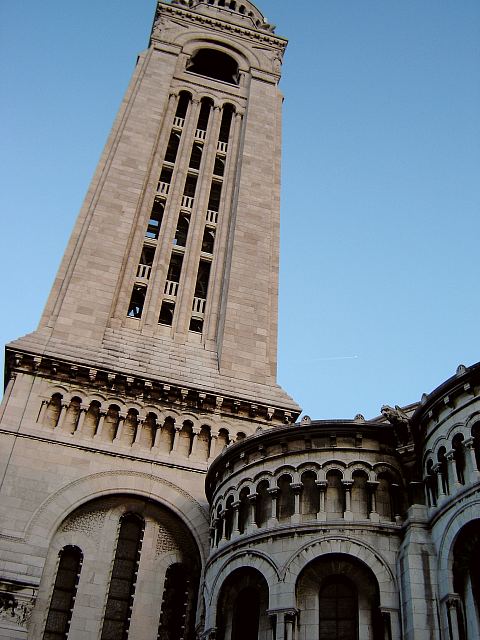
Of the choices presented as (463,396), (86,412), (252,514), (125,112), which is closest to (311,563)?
(252,514)

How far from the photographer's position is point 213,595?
23250 mm

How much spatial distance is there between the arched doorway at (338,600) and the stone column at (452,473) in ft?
11.5

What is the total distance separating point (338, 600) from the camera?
2111 centimetres

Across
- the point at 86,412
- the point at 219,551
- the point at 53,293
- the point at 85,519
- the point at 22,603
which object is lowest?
the point at 22,603

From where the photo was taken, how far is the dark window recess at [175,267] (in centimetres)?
3778

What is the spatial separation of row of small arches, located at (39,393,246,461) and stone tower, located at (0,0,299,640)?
66mm

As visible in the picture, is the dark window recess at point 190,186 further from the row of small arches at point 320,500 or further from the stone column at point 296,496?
the stone column at point 296,496

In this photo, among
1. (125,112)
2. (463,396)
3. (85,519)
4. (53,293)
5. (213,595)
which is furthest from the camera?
(125,112)

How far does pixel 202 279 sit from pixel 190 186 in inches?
270

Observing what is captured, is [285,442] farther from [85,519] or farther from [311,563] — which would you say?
[85,519]

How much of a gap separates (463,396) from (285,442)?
6104mm

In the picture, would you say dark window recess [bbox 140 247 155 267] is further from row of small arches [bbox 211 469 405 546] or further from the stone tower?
row of small arches [bbox 211 469 405 546]

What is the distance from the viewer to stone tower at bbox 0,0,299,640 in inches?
1024

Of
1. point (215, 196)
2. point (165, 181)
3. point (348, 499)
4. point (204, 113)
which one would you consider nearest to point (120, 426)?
point (348, 499)
